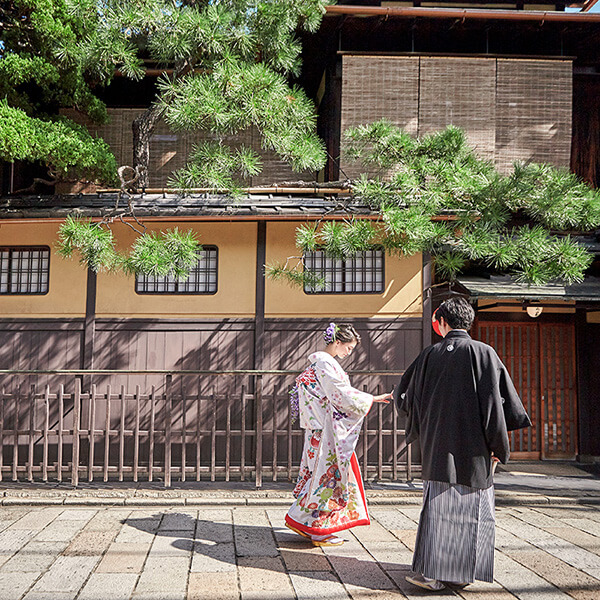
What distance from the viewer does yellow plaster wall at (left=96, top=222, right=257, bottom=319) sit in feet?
28.8

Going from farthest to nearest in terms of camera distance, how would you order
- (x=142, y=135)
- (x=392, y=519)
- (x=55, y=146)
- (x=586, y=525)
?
(x=142, y=135) < (x=55, y=146) < (x=392, y=519) < (x=586, y=525)

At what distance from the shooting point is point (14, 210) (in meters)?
8.14

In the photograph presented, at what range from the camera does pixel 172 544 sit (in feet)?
16.6

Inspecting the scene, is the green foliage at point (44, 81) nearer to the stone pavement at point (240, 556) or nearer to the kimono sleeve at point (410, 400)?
the stone pavement at point (240, 556)

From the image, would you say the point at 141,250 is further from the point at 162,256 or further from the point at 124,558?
the point at 124,558

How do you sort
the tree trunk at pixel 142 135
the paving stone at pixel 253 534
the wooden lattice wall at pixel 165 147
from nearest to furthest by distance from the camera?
the paving stone at pixel 253 534, the tree trunk at pixel 142 135, the wooden lattice wall at pixel 165 147

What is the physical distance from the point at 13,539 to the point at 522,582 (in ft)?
13.4

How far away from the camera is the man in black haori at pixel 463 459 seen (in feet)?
13.0

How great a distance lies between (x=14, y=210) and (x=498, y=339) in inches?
292

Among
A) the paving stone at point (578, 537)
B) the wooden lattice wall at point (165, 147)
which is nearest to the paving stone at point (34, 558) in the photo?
the paving stone at point (578, 537)

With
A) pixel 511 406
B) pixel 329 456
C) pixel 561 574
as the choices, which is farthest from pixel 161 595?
pixel 561 574

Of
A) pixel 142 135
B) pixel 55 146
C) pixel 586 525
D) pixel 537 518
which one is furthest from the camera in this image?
pixel 142 135

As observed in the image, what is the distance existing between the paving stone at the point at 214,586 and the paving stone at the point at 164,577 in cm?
6

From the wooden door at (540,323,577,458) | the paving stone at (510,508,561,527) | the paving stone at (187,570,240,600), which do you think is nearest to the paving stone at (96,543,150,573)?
the paving stone at (187,570,240,600)
